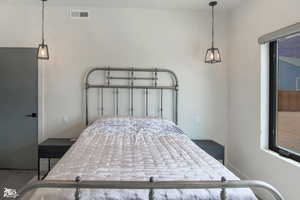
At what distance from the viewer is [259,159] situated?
358cm

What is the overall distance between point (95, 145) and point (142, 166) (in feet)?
3.06

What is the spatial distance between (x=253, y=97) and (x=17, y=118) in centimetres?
357

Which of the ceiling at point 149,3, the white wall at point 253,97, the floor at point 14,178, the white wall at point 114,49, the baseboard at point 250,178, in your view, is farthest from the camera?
the white wall at point 114,49

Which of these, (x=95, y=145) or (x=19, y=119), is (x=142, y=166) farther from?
(x=19, y=119)

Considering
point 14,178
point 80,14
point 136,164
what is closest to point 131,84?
point 80,14

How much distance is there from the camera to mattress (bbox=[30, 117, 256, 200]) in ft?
5.57

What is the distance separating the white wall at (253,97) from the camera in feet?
9.68

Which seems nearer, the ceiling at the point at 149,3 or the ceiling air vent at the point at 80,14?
the ceiling at the point at 149,3

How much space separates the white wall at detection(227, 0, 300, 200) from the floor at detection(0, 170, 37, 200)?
3.11 metres

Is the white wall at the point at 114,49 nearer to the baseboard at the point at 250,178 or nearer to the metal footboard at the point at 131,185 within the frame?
the baseboard at the point at 250,178

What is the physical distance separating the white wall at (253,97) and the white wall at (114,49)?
14.7 inches

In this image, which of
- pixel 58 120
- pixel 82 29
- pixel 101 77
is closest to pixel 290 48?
pixel 101 77

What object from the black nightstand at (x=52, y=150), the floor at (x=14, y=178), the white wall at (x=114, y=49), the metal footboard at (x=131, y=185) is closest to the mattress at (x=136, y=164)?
the metal footboard at (x=131, y=185)

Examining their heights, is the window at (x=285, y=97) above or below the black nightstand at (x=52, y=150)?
above
